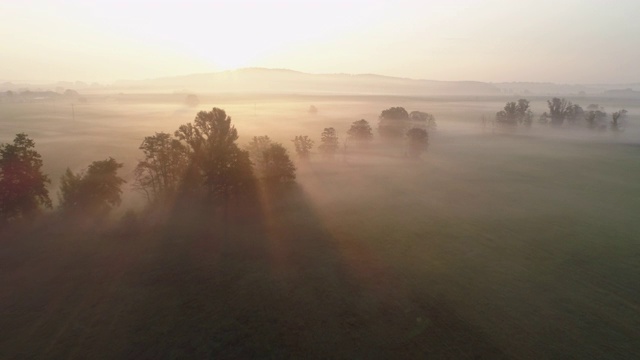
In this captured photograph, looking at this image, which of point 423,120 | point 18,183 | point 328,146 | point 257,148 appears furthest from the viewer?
point 423,120

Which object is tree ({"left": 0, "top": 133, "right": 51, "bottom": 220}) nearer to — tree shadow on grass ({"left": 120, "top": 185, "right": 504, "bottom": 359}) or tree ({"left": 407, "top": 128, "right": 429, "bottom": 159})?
tree shadow on grass ({"left": 120, "top": 185, "right": 504, "bottom": 359})

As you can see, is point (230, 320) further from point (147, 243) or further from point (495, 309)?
point (495, 309)

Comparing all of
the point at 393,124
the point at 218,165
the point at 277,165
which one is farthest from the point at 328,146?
the point at 218,165

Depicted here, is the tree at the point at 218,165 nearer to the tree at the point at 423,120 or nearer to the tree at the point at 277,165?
the tree at the point at 277,165

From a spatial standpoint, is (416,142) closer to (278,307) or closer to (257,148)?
(257,148)

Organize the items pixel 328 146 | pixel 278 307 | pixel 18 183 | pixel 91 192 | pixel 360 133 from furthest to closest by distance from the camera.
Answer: pixel 360 133 → pixel 328 146 → pixel 91 192 → pixel 18 183 → pixel 278 307

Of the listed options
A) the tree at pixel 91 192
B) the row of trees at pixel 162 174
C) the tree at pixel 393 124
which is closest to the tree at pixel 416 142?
the tree at pixel 393 124

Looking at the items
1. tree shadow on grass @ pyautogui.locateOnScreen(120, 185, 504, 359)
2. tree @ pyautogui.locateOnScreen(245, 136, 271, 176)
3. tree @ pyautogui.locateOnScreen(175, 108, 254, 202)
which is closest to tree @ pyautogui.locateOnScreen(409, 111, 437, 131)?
Result: tree @ pyautogui.locateOnScreen(245, 136, 271, 176)

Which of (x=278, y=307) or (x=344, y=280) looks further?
(x=344, y=280)
